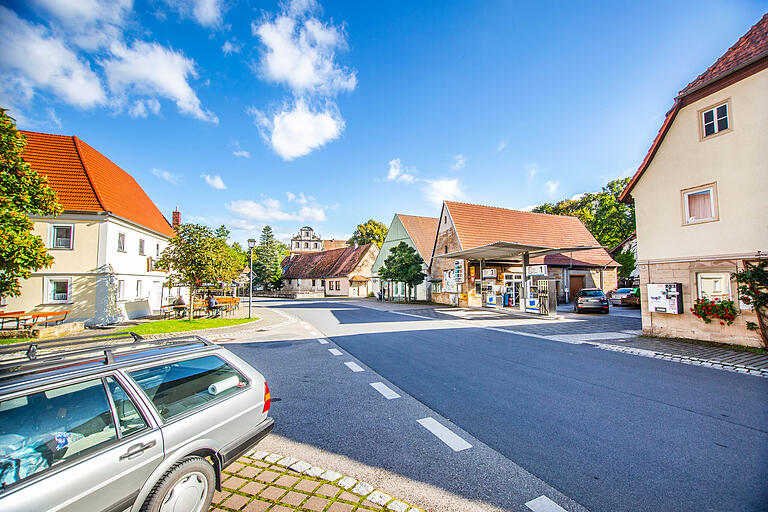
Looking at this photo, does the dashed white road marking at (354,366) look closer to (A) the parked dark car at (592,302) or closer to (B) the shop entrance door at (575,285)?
(A) the parked dark car at (592,302)

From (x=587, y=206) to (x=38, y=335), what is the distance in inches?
2346

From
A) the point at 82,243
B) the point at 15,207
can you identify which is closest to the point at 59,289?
the point at 82,243

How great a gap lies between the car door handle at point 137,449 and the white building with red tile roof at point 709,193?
1405 centimetres

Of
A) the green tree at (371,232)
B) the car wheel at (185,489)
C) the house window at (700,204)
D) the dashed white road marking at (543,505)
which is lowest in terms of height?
the dashed white road marking at (543,505)

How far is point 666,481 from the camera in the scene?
338 centimetres

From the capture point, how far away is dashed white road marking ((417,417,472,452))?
13.4 feet

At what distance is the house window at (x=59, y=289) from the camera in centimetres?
1540

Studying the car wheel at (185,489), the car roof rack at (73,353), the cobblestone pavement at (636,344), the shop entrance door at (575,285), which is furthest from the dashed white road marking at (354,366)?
the shop entrance door at (575,285)

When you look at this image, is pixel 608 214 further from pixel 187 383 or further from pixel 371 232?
pixel 187 383

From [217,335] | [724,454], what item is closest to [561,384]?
[724,454]

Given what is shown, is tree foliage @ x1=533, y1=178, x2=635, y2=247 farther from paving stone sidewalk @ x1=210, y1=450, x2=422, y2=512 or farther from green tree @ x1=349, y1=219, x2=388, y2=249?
paving stone sidewalk @ x1=210, y1=450, x2=422, y2=512

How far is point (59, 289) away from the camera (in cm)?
1559

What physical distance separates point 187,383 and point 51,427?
0.93 meters

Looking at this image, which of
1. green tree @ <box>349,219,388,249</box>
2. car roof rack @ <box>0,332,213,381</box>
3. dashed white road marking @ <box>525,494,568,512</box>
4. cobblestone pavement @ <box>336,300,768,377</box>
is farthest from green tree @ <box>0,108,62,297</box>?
green tree @ <box>349,219,388,249</box>
